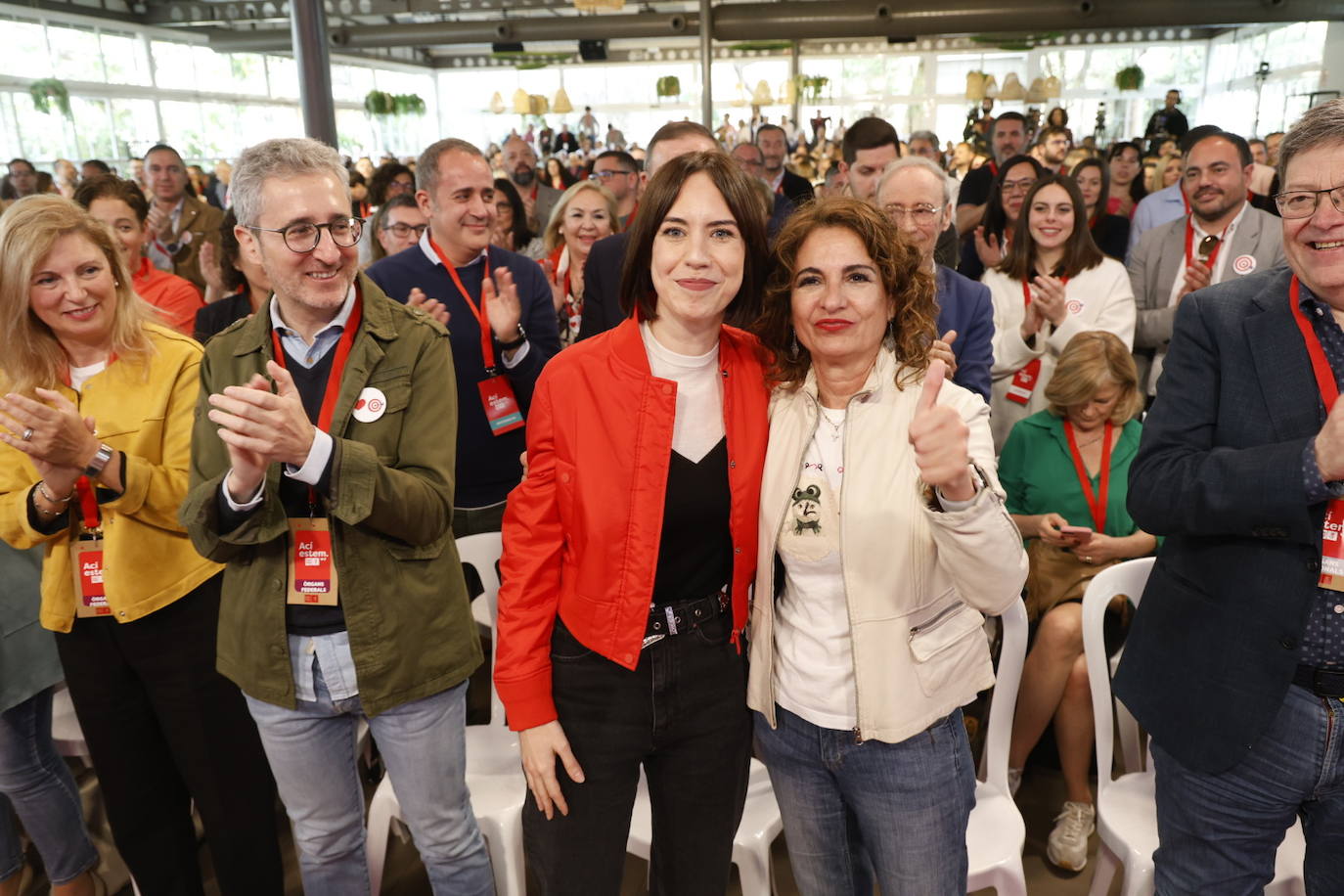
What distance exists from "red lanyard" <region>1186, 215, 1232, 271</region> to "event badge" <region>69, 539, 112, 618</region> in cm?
374

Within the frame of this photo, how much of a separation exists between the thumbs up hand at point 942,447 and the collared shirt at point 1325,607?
60cm

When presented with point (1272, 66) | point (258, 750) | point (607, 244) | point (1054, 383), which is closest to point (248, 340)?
point (258, 750)

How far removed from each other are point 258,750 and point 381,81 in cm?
2369

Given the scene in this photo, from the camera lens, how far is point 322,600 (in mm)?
1640

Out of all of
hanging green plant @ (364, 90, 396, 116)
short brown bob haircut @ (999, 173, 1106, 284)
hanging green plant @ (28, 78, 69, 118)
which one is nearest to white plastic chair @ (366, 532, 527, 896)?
short brown bob haircut @ (999, 173, 1106, 284)

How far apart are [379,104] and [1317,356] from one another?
2126 cm

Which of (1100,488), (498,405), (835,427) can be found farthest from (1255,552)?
(498,405)

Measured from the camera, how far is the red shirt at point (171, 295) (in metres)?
3.22

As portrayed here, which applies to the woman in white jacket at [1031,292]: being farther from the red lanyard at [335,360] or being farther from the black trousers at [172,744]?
the black trousers at [172,744]

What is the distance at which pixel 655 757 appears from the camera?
5.21 feet

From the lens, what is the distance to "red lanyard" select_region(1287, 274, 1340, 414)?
52.9 inches

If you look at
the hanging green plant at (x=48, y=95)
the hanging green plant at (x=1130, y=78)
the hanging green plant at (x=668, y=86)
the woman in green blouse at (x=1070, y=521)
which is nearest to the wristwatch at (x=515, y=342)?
the woman in green blouse at (x=1070, y=521)

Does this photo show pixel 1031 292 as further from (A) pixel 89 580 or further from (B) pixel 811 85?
(B) pixel 811 85

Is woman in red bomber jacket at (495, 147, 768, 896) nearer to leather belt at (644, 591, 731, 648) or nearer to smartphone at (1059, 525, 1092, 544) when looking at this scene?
leather belt at (644, 591, 731, 648)
